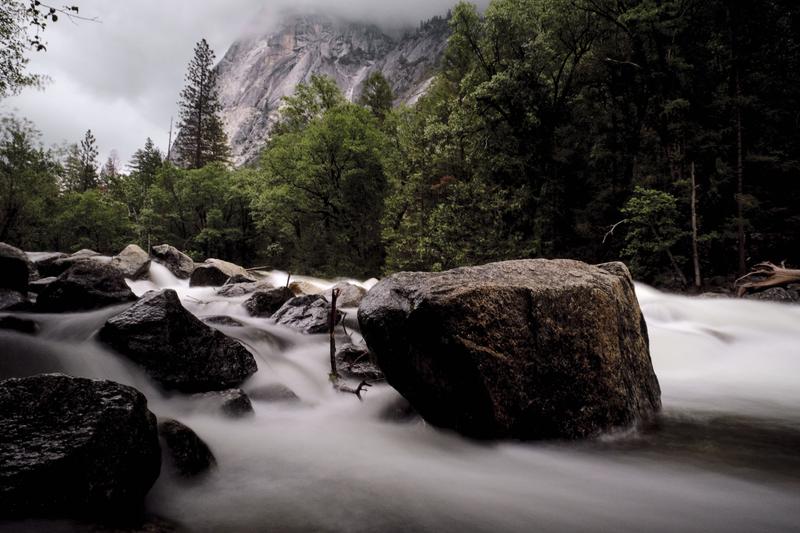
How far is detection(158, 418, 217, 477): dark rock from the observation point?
295 cm

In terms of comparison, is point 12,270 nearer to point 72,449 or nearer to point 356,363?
point 356,363

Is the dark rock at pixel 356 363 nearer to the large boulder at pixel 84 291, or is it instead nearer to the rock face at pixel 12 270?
the large boulder at pixel 84 291

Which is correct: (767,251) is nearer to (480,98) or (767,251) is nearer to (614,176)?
(614,176)

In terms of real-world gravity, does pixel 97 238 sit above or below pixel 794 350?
above

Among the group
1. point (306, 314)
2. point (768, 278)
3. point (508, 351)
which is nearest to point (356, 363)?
point (306, 314)

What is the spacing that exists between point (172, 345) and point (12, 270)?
6.24 m

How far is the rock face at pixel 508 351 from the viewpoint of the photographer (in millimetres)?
3588

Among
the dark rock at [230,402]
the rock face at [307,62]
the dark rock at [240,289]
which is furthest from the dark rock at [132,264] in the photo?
the rock face at [307,62]

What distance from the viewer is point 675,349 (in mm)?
7941

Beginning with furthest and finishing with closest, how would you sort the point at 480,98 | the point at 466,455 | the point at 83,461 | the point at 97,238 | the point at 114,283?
the point at 97,238 → the point at 480,98 → the point at 114,283 → the point at 466,455 → the point at 83,461

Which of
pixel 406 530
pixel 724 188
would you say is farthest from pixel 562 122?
pixel 406 530

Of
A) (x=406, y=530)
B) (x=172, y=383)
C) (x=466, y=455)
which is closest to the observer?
(x=406, y=530)

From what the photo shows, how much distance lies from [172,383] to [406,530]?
142 inches

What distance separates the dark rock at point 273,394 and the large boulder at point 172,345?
1.04 ft
